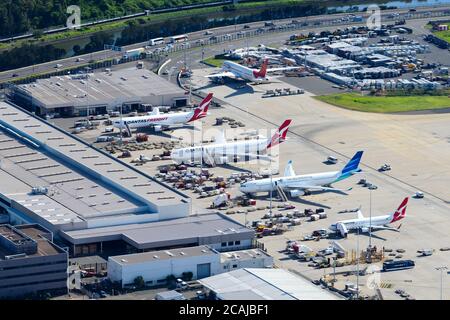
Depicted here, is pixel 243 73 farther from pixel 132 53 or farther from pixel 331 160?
pixel 331 160

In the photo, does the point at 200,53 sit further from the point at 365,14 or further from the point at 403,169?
the point at 403,169

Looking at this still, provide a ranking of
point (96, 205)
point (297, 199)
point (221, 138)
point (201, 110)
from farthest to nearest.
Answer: point (201, 110), point (221, 138), point (297, 199), point (96, 205)

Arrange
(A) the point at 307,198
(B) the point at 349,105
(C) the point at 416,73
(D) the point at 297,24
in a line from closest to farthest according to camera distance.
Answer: (A) the point at 307,198 < (B) the point at 349,105 < (C) the point at 416,73 < (D) the point at 297,24

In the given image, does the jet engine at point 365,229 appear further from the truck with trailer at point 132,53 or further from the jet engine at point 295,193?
the truck with trailer at point 132,53

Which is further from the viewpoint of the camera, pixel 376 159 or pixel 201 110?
pixel 201 110

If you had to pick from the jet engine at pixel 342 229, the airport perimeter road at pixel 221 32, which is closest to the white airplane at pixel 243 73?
the airport perimeter road at pixel 221 32

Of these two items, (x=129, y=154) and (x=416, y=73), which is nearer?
(x=129, y=154)

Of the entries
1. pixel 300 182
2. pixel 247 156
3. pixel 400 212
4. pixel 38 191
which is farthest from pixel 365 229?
pixel 38 191

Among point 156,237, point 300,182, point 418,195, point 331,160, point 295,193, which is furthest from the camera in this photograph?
point 331,160
